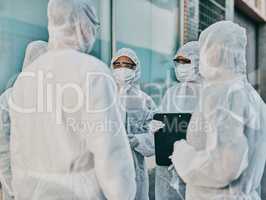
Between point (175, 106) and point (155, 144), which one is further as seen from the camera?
point (175, 106)

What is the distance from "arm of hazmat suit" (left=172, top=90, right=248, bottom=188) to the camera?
1345 mm

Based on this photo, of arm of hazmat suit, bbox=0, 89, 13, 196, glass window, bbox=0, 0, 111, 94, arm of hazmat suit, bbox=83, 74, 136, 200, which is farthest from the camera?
glass window, bbox=0, 0, 111, 94

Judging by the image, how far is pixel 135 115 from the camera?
8.37 ft

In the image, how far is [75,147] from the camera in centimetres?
125

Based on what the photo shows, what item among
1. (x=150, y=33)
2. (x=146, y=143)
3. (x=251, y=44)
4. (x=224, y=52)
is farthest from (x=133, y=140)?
(x=251, y=44)

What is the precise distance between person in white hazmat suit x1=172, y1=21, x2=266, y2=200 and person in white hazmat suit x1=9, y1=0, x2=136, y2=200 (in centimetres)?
29

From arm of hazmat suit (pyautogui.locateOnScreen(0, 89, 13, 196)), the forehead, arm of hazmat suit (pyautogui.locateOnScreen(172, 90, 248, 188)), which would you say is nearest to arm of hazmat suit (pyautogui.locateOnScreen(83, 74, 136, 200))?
arm of hazmat suit (pyautogui.locateOnScreen(172, 90, 248, 188))

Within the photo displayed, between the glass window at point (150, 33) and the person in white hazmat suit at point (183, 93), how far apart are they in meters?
1.02

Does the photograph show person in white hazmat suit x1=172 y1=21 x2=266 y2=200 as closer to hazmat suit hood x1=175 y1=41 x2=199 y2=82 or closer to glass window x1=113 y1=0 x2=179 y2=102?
hazmat suit hood x1=175 y1=41 x2=199 y2=82

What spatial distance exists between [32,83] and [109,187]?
41 centimetres

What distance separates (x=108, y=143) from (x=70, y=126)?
0.13 m

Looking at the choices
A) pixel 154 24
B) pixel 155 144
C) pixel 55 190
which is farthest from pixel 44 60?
pixel 154 24

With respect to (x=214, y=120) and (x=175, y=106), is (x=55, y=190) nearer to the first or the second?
(x=214, y=120)

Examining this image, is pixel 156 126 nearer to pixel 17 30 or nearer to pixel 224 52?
pixel 224 52
